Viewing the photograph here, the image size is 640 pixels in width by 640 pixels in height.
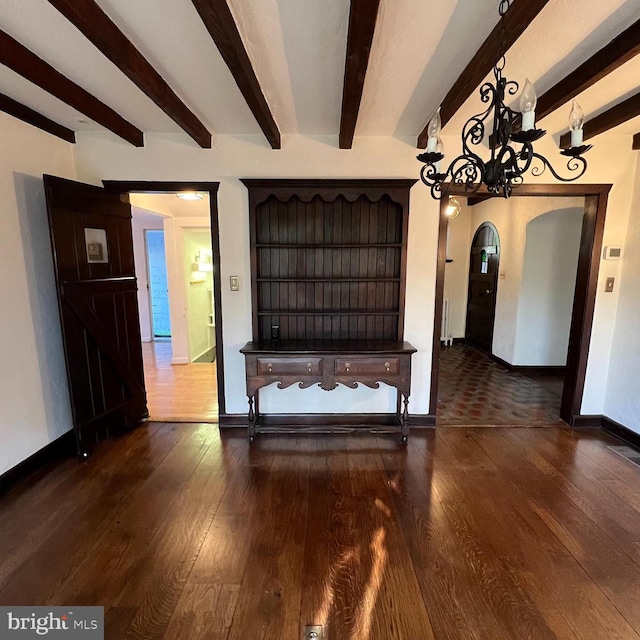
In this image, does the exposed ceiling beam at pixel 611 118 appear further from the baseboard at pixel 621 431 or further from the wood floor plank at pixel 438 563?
the wood floor plank at pixel 438 563

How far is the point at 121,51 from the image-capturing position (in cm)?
173

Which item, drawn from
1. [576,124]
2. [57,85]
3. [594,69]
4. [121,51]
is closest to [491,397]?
[594,69]

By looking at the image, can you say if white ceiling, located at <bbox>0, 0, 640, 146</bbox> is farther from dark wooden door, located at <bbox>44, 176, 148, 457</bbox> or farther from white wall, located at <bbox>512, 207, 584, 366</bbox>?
white wall, located at <bbox>512, 207, 584, 366</bbox>

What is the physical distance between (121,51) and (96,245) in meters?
1.62

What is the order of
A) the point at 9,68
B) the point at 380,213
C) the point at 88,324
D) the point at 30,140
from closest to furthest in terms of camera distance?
the point at 9,68 → the point at 30,140 → the point at 88,324 → the point at 380,213

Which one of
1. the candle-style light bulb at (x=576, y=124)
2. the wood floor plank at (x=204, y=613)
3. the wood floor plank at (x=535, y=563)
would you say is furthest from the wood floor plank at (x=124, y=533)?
the candle-style light bulb at (x=576, y=124)

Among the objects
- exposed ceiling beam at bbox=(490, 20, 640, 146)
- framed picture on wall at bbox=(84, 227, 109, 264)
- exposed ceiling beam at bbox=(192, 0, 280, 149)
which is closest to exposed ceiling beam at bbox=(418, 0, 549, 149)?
exposed ceiling beam at bbox=(490, 20, 640, 146)

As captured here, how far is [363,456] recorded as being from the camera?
2.83 metres

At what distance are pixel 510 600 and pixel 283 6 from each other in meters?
2.77

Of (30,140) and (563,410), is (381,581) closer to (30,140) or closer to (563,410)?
(563,410)

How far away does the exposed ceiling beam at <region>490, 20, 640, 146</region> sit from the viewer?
5.64 feet

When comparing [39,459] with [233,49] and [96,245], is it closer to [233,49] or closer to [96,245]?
[96,245]

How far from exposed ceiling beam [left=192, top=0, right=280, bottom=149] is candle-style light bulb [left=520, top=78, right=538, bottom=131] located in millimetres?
1190

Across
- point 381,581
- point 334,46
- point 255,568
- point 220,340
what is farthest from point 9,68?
point 381,581
